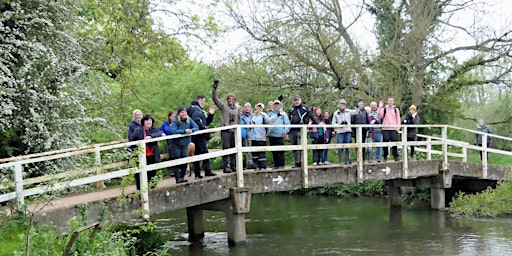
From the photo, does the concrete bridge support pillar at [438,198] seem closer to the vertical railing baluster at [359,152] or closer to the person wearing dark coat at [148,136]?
the vertical railing baluster at [359,152]

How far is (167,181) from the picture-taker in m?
12.3

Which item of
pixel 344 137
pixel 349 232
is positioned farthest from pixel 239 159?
pixel 349 232

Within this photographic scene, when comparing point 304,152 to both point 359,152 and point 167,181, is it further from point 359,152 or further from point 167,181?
point 167,181

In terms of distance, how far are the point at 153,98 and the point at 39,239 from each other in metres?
23.8

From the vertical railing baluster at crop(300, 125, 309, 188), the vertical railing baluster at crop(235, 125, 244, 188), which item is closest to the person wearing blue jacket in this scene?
the vertical railing baluster at crop(235, 125, 244, 188)

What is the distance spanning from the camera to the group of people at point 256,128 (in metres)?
10.8

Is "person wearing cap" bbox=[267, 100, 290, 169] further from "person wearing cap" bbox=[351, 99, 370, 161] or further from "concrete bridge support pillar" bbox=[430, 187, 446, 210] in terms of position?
"concrete bridge support pillar" bbox=[430, 187, 446, 210]

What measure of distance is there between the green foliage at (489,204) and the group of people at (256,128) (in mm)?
2518

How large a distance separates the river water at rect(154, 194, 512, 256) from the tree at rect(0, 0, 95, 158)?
3.49 meters

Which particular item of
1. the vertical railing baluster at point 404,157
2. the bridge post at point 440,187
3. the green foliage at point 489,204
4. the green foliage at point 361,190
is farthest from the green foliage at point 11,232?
the green foliage at point 361,190

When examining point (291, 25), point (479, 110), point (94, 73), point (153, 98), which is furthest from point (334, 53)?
point (479, 110)

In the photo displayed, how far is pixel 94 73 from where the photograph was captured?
1429cm

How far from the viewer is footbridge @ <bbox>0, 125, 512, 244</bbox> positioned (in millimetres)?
8312

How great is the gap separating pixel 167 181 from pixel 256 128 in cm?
210
